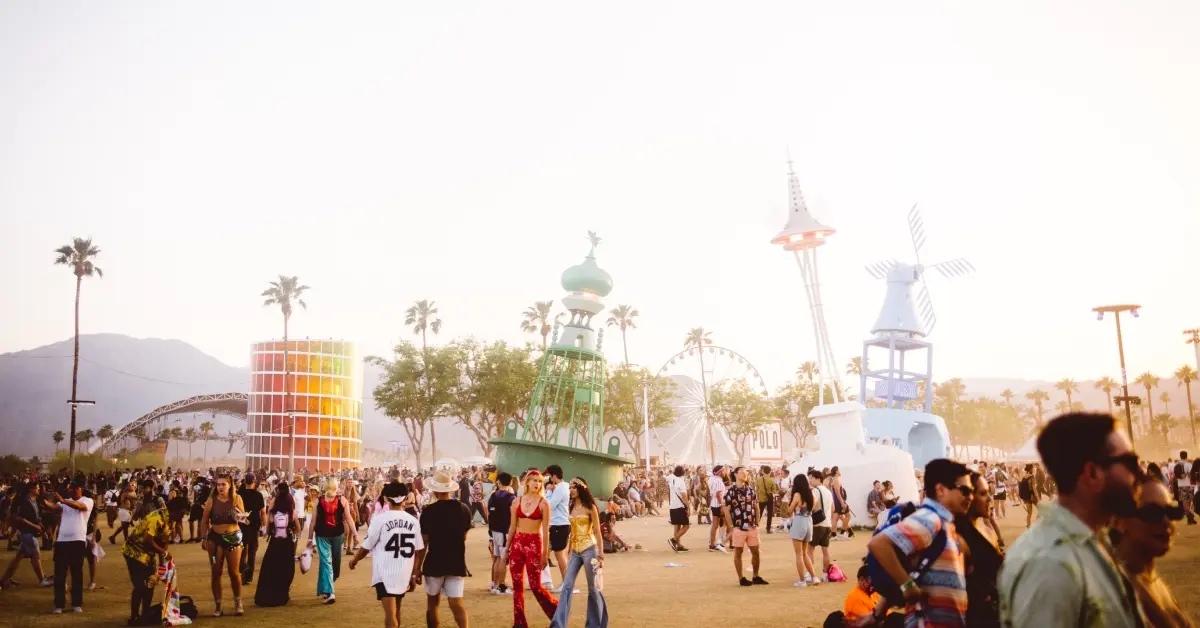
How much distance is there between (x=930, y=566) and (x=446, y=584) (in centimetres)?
559

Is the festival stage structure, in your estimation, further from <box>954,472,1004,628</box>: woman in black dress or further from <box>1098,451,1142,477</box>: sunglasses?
<box>1098,451,1142,477</box>: sunglasses

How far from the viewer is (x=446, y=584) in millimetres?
8758

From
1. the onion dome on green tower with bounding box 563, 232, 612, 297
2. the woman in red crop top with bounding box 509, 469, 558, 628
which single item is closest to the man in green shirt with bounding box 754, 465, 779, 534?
the onion dome on green tower with bounding box 563, 232, 612, 297

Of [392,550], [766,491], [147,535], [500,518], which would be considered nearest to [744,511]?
[500,518]

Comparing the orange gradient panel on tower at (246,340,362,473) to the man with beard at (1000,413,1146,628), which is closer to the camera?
the man with beard at (1000,413,1146,628)

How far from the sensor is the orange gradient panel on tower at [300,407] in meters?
82.3

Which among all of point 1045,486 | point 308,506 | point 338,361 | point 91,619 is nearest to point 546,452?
point 308,506

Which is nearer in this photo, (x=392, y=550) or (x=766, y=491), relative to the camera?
(x=392, y=550)

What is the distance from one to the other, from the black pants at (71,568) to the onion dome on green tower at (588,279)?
70.7ft

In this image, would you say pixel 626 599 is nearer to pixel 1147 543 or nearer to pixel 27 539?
pixel 1147 543

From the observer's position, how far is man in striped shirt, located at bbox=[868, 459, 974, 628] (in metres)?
4.51

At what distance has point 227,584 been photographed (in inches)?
595

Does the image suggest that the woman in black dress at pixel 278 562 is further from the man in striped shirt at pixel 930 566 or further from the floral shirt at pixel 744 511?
the man in striped shirt at pixel 930 566

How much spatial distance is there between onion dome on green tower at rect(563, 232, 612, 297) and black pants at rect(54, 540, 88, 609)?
70.7 ft
